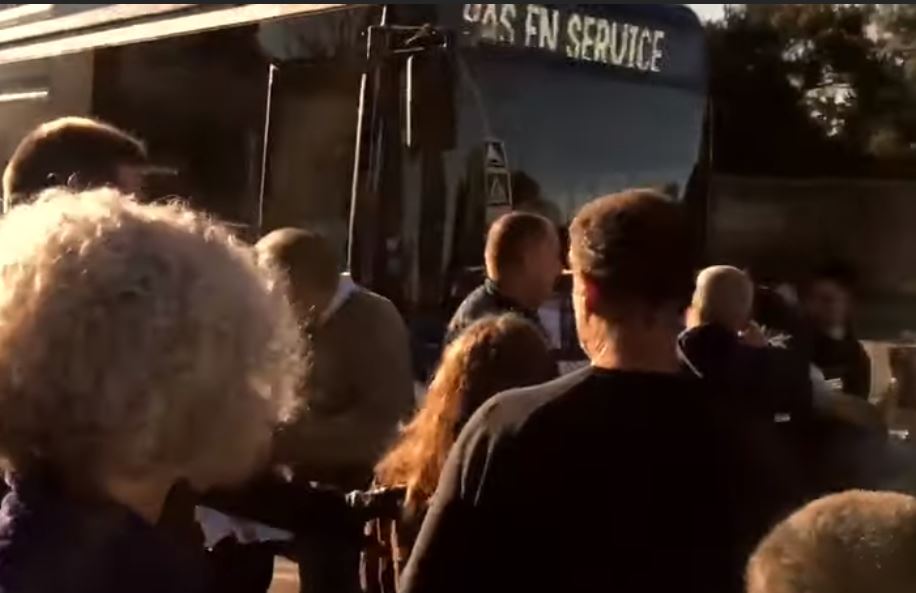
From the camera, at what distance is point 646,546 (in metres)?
2.81

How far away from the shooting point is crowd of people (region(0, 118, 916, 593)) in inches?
74.1

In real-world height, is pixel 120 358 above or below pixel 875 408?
above

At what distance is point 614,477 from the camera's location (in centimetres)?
281

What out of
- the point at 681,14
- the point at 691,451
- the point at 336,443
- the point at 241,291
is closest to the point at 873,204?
the point at 681,14

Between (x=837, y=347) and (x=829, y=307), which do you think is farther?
(x=829, y=307)

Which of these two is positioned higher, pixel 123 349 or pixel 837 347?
pixel 123 349

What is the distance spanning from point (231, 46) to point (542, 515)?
499 centimetres

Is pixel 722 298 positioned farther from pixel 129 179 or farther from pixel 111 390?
pixel 111 390

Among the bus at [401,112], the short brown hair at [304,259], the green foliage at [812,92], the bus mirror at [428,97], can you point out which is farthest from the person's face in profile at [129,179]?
the green foliage at [812,92]

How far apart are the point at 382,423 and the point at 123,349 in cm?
281

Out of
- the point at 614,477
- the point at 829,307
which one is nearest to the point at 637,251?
the point at 614,477

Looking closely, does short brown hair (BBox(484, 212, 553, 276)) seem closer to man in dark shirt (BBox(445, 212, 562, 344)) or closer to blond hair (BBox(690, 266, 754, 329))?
man in dark shirt (BBox(445, 212, 562, 344))

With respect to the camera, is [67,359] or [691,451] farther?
[691,451]

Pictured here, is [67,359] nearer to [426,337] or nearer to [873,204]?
[426,337]
